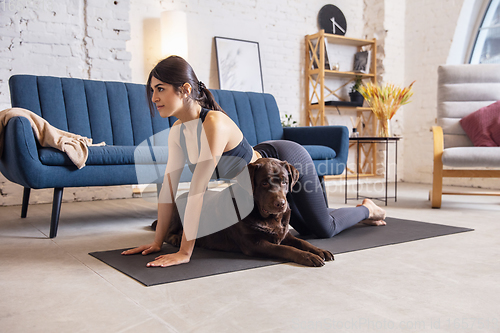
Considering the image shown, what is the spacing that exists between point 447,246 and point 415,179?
3.97 m

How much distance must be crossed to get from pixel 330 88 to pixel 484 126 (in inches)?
93.8

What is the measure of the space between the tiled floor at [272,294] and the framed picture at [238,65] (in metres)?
2.99

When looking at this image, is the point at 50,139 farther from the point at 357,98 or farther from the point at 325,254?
the point at 357,98

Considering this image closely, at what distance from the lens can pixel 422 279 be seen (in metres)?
1.53

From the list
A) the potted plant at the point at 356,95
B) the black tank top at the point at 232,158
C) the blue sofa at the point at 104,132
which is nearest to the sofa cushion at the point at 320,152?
the blue sofa at the point at 104,132

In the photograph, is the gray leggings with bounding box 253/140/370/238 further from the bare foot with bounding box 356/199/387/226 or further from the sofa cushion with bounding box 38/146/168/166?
the sofa cushion with bounding box 38/146/168/166

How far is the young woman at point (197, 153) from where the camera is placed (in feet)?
5.56

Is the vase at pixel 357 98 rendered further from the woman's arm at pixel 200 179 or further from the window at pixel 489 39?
the woman's arm at pixel 200 179

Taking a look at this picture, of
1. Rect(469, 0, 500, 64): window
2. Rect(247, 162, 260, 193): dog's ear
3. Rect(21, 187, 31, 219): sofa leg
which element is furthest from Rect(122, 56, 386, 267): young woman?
Rect(469, 0, 500, 64): window

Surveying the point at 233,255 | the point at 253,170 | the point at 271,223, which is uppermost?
the point at 253,170

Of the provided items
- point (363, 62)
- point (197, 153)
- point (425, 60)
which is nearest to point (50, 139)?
point (197, 153)

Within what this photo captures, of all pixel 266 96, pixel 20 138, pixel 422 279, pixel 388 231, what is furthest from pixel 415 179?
pixel 20 138

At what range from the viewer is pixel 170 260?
170 cm

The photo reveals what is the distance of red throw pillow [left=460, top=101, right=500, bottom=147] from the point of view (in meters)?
3.58
